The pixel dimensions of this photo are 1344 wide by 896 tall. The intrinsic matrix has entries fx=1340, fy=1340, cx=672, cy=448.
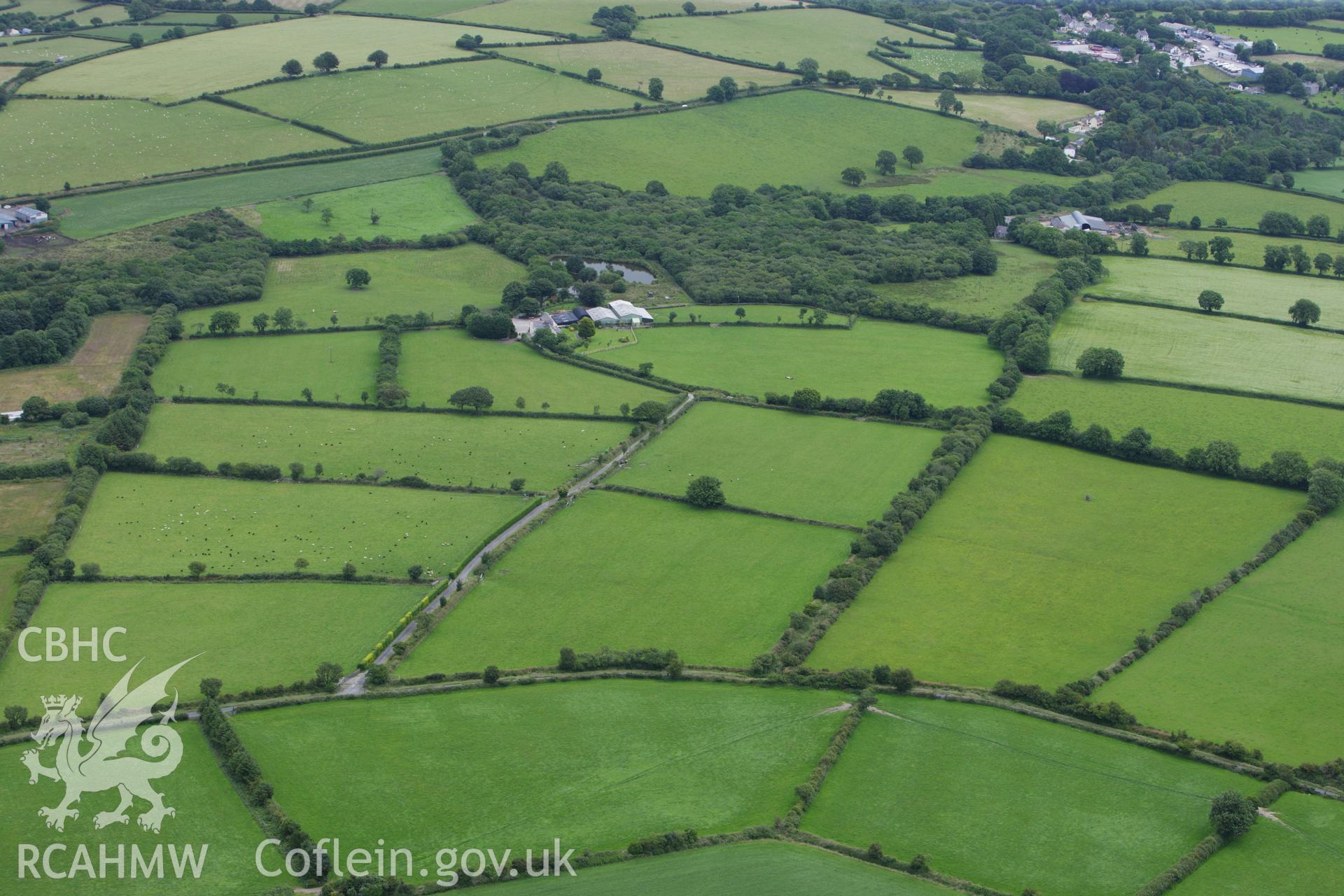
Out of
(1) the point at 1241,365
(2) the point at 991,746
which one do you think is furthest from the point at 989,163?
(2) the point at 991,746

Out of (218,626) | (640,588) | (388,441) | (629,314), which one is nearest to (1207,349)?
(629,314)

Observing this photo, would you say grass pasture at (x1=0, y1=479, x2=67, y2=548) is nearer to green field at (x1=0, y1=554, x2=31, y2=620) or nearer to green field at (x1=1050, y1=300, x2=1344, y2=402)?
green field at (x1=0, y1=554, x2=31, y2=620)

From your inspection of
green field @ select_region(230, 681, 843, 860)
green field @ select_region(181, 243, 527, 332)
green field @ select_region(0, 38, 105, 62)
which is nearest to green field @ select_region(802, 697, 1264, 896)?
green field @ select_region(230, 681, 843, 860)

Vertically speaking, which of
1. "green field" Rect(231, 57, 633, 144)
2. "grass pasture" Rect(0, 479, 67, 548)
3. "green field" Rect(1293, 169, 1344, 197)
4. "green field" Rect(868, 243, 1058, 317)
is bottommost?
"grass pasture" Rect(0, 479, 67, 548)

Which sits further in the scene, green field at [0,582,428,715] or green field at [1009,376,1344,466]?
green field at [1009,376,1344,466]

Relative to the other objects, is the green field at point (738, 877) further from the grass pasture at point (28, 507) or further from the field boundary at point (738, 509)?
the grass pasture at point (28, 507)

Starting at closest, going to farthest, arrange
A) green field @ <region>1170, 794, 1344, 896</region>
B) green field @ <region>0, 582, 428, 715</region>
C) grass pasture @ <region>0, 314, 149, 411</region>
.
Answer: green field @ <region>1170, 794, 1344, 896</region>, green field @ <region>0, 582, 428, 715</region>, grass pasture @ <region>0, 314, 149, 411</region>

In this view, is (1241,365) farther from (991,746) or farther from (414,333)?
(414,333)
